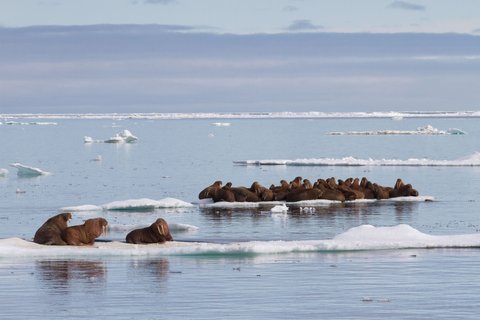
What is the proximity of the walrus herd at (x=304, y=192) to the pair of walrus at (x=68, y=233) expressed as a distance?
12.7 meters

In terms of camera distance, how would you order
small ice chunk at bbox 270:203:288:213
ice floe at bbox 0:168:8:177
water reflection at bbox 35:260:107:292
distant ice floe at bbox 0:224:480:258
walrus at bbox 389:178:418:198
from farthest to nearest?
ice floe at bbox 0:168:8:177 → walrus at bbox 389:178:418:198 → small ice chunk at bbox 270:203:288:213 → distant ice floe at bbox 0:224:480:258 → water reflection at bbox 35:260:107:292

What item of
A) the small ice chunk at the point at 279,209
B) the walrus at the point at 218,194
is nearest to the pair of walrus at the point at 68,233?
the small ice chunk at the point at 279,209

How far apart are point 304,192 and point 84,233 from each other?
45.8 ft

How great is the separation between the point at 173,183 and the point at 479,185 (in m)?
12.7

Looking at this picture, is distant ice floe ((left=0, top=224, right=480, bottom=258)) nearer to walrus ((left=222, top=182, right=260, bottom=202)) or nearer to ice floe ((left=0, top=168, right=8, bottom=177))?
walrus ((left=222, top=182, right=260, bottom=202))

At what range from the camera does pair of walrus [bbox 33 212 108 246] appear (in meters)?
22.4

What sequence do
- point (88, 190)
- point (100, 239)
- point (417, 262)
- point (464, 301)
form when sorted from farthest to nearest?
point (88, 190), point (100, 239), point (417, 262), point (464, 301)

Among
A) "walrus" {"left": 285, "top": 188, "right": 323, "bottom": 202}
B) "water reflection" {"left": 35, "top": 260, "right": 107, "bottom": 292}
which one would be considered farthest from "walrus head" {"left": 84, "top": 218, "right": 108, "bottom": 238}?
"walrus" {"left": 285, "top": 188, "right": 323, "bottom": 202}

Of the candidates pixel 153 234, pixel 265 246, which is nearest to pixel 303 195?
pixel 153 234

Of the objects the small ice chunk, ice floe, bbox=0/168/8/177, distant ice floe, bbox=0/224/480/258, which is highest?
ice floe, bbox=0/168/8/177

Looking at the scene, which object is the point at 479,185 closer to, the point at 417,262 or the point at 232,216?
the point at 232,216

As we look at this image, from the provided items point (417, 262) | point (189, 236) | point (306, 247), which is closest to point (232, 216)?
point (189, 236)

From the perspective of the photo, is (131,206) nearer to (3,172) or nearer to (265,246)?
(265,246)

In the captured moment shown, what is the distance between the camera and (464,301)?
636 inches
